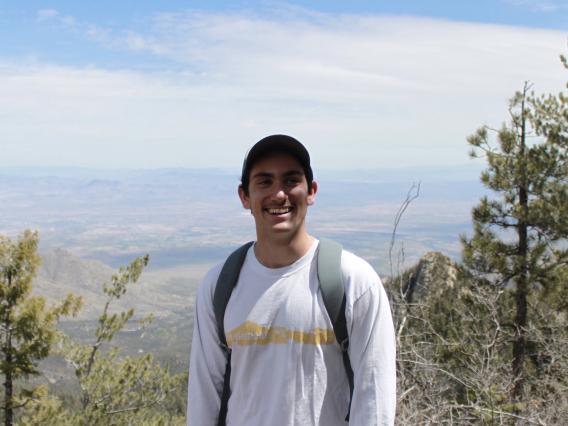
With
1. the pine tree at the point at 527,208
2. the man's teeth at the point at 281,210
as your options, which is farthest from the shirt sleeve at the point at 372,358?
the pine tree at the point at 527,208

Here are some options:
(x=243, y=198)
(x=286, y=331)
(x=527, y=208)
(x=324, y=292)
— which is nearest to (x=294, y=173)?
(x=243, y=198)

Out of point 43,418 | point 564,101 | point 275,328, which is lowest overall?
point 43,418

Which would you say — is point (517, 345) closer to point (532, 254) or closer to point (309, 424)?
point (532, 254)

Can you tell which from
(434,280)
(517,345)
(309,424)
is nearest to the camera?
(309,424)

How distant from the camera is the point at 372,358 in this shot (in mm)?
1801

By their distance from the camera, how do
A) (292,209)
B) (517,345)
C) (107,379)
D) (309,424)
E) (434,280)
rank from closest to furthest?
(309,424) → (292,209) → (517,345) → (107,379) → (434,280)

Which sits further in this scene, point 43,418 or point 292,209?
point 43,418

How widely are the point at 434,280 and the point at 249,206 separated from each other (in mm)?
12837

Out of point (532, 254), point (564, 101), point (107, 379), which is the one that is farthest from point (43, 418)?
point (564, 101)

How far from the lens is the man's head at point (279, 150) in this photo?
78.0 inches

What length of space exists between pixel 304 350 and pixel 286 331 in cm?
9

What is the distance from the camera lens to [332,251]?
6.20ft

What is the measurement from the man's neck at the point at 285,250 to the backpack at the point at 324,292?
7cm

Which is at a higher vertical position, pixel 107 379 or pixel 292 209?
pixel 292 209
